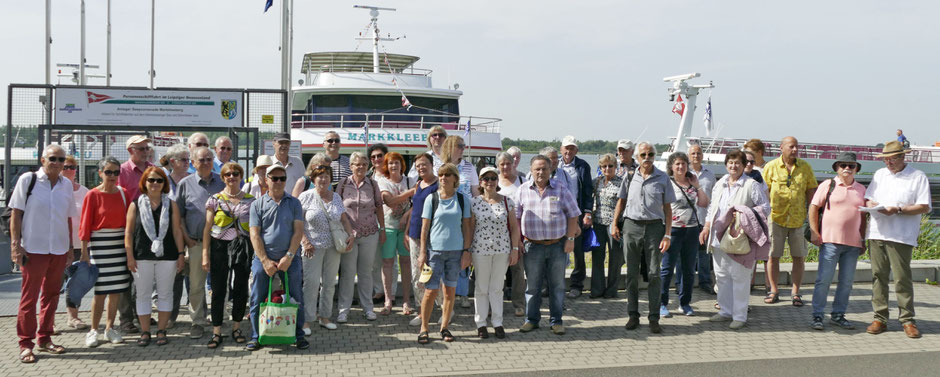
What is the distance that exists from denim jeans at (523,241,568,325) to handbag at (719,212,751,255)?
1.49 m

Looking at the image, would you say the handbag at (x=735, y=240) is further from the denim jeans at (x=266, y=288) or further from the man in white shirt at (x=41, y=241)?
the man in white shirt at (x=41, y=241)

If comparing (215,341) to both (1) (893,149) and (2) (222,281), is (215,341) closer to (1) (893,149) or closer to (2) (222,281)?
(2) (222,281)

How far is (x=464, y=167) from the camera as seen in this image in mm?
7066

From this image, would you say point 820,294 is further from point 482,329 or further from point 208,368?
point 208,368

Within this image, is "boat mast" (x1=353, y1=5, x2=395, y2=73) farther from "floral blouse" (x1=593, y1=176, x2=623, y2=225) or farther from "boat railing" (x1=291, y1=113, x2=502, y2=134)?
"floral blouse" (x1=593, y1=176, x2=623, y2=225)

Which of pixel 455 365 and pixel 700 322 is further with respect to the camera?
pixel 700 322

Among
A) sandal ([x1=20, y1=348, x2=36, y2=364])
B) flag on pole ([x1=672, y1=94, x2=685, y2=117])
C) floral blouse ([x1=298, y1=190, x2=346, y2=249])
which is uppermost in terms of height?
flag on pole ([x1=672, y1=94, x2=685, y2=117])

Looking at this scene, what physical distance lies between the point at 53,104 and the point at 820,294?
8.97m

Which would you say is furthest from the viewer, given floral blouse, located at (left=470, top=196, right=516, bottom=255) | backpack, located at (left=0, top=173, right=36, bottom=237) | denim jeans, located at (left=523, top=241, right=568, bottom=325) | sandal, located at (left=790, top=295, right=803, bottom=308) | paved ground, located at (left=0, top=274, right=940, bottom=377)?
sandal, located at (left=790, top=295, right=803, bottom=308)

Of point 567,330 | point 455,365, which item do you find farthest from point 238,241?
point 567,330

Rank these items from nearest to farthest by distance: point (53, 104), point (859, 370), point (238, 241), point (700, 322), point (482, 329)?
point (859, 370), point (238, 241), point (482, 329), point (700, 322), point (53, 104)

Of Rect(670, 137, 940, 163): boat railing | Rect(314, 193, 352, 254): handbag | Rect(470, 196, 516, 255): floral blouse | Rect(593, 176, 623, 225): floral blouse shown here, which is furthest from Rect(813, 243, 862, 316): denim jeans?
Rect(670, 137, 940, 163): boat railing

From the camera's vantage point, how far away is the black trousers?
5.92 m

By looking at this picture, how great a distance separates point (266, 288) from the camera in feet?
19.2
